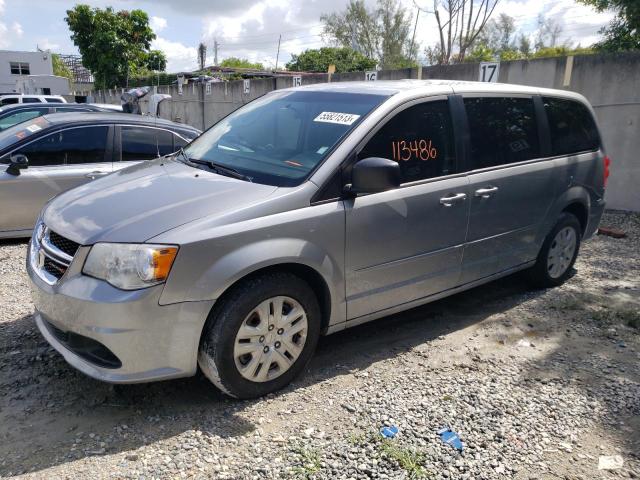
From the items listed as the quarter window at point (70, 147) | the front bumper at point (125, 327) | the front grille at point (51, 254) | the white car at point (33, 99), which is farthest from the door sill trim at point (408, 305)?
the white car at point (33, 99)

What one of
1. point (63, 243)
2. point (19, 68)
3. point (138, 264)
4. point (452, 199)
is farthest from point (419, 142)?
point (19, 68)

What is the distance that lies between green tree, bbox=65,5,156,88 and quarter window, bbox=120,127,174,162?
112 feet

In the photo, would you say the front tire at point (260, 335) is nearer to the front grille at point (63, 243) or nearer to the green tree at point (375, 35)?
the front grille at point (63, 243)

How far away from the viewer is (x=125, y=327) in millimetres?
2648

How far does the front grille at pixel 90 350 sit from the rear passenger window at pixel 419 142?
1835mm

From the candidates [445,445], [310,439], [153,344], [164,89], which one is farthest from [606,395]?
[164,89]

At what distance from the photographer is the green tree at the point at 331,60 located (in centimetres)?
3919

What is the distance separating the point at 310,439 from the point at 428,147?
2.10 metres

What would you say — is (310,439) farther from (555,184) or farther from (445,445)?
(555,184)

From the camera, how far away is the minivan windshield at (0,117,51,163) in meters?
5.97

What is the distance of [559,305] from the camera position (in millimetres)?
4773

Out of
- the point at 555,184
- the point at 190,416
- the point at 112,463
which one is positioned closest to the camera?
the point at 112,463

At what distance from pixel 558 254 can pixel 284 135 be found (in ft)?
9.83

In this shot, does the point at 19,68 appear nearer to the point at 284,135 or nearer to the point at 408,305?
the point at 284,135
